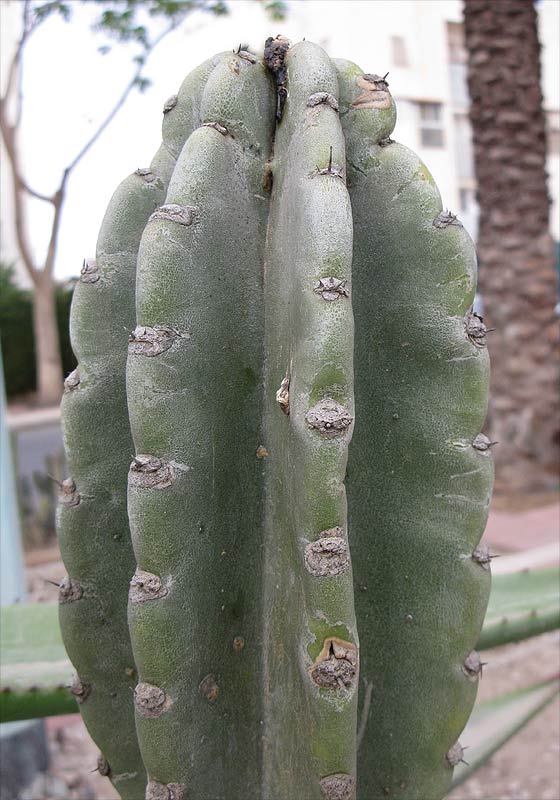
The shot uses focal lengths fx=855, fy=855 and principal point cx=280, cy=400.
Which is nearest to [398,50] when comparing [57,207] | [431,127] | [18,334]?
[431,127]

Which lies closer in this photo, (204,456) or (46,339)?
(204,456)

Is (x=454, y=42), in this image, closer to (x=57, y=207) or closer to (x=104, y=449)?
(x=57, y=207)

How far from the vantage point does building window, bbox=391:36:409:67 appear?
52.3 feet

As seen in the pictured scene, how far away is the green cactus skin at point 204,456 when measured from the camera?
1099 millimetres

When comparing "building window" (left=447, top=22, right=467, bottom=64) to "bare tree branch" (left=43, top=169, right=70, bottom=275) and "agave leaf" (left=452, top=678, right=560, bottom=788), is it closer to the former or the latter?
"bare tree branch" (left=43, top=169, right=70, bottom=275)

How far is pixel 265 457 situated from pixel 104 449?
26cm

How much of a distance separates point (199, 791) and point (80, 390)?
61cm

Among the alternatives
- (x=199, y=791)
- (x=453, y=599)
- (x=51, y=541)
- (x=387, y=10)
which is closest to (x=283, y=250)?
(x=453, y=599)

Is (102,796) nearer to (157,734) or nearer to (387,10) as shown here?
(157,734)

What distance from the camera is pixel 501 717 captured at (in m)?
2.72

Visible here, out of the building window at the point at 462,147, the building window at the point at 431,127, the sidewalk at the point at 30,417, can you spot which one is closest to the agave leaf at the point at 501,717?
the sidewalk at the point at 30,417

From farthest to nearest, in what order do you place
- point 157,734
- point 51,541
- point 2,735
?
point 51,541
point 2,735
point 157,734

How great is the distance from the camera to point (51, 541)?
6.11 metres

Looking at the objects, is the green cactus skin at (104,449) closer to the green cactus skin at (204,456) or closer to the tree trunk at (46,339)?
the green cactus skin at (204,456)
